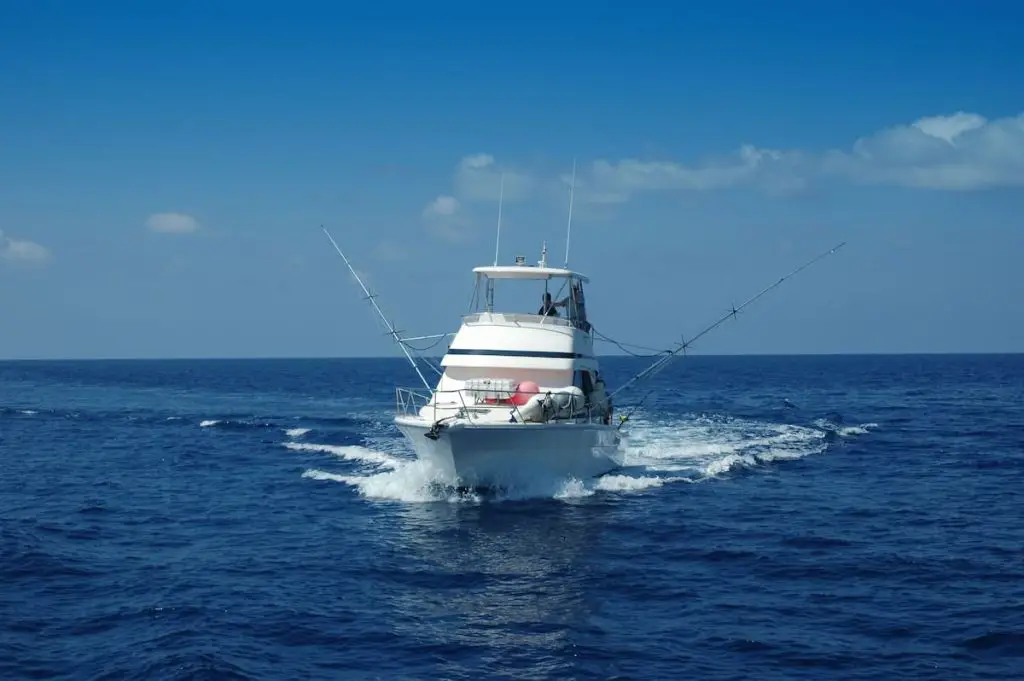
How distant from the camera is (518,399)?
28359 mm

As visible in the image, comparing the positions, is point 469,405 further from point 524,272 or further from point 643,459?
point 643,459

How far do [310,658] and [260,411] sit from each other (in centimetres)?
5280

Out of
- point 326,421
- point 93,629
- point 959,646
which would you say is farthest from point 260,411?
point 959,646

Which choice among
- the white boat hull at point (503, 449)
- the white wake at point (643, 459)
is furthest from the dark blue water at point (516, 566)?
the white boat hull at point (503, 449)

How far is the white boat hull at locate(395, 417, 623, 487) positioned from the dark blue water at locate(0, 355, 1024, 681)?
2.35 ft

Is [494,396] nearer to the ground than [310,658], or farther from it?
farther from it

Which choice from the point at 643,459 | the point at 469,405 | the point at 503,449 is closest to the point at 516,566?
the point at 503,449

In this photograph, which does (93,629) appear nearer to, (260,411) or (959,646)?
(959,646)

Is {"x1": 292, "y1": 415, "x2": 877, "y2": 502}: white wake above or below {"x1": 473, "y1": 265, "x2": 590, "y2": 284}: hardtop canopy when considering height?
below

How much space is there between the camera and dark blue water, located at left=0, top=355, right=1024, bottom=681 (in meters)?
15.3

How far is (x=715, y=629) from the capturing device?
16.7 metres

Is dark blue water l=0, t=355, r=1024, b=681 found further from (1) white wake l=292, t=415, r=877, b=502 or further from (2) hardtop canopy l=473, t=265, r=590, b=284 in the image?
(2) hardtop canopy l=473, t=265, r=590, b=284

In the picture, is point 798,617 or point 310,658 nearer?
point 310,658

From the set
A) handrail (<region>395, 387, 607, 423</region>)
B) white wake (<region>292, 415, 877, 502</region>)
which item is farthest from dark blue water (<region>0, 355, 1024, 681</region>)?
handrail (<region>395, 387, 607, 423</region>)
